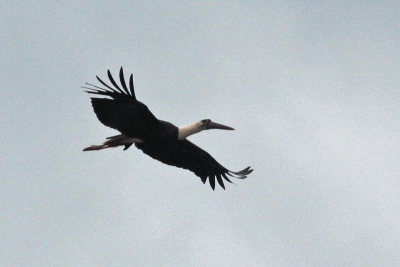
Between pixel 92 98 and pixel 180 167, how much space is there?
479cm

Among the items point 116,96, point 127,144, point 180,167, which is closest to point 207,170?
point 180,167

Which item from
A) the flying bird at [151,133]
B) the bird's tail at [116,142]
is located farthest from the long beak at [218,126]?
the bird's tail at [116,142]

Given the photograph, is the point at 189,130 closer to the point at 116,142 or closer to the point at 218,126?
the point at 218,126

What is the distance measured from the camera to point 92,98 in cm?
2131

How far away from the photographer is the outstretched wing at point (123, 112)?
21.0m

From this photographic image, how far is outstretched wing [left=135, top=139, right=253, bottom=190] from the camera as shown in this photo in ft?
77.0

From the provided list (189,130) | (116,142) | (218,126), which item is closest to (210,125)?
(218,126)

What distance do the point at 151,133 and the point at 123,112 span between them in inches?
48.9

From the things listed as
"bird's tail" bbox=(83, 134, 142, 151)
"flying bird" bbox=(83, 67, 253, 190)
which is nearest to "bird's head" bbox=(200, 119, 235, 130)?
"flying bird" bbox=(83, 67, 253, 190)

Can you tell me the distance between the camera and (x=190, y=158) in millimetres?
24500

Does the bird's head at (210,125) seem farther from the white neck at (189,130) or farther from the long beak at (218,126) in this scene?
the white neck at (189,130)

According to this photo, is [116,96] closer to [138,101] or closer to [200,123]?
[138,101]

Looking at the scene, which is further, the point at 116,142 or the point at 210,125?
the point at 210,125

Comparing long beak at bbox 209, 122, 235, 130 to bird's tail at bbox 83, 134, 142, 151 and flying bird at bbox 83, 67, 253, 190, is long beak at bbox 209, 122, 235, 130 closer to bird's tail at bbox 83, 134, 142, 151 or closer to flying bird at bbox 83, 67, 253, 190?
flying bird at bbox 83, 67, 253, 190
